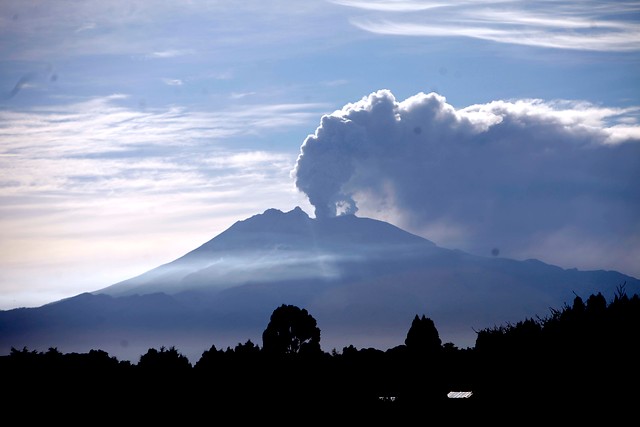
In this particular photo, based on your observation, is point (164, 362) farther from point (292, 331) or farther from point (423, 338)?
point (292, 331)

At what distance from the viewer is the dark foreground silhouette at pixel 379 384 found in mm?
44375

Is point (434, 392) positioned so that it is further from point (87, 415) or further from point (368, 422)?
point (87, 415)

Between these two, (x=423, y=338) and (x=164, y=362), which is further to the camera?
(x=423, y=338)

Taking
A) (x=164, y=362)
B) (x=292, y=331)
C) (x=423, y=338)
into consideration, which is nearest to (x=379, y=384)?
(x=423, y=338)

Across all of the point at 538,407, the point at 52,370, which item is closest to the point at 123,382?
the point at 52,370

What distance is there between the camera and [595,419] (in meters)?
41.4

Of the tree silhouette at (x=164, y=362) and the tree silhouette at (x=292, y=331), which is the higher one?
the tree silhouette at (x=292, y=331)

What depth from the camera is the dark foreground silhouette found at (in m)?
44.4

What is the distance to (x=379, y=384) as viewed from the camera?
241ft

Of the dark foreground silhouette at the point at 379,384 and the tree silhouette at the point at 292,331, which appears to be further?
the tree silhouette at the point at 292,331

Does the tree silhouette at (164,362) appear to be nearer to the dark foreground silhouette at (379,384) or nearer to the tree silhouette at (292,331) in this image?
the dark foreground silhouette at (379,384)

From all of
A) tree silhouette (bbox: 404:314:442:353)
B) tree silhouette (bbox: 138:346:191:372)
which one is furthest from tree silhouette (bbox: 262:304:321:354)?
tree silhouette (bbox: 138:346:191:372)

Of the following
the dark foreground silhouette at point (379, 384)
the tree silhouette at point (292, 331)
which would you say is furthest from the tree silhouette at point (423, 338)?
the tree silhouette at point (292, 331)

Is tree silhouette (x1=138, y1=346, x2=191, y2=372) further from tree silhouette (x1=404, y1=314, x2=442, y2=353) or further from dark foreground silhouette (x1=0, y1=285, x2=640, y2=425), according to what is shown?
tree silhouette (x1=404, y1=314, x2=442, y2=353)
